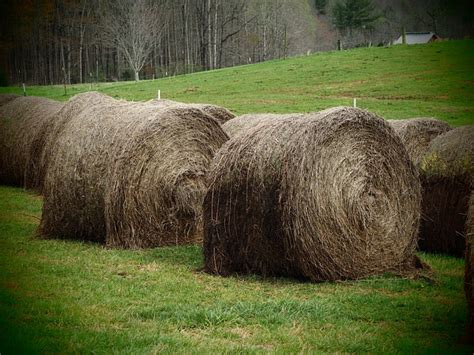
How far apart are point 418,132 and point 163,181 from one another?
14.6 ft

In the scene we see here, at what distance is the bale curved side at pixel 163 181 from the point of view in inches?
374

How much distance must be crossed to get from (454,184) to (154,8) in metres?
52.7

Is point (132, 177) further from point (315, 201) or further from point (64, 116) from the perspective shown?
point (64, 116)

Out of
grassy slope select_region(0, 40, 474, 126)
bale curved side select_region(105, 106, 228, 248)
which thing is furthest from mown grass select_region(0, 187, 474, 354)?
grassy slope select_region(0, 40, 474, 126)

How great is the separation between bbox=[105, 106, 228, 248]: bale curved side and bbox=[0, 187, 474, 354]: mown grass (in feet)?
3.27

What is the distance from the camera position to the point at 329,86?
36.4 m

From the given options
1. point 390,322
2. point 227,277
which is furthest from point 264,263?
point 390,322

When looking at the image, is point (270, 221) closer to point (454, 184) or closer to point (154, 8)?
point (454, 184)

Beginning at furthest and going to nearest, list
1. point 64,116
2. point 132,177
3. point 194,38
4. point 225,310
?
point 194,38, point 64,116, point 132,177, point 225,310

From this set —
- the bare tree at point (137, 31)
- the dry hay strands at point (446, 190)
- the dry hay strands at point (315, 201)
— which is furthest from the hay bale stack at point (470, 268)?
the bare tree at point (137, 31)

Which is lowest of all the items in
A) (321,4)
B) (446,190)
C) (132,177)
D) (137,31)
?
(446,190)

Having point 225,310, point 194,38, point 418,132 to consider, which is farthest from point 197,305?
point 194,38

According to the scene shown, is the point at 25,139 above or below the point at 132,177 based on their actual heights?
above

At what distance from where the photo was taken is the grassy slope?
1073 inches
